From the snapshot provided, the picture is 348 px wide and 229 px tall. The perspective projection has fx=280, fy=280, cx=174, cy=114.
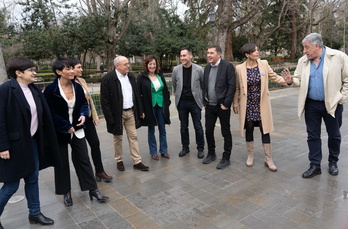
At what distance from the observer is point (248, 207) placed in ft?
9.83

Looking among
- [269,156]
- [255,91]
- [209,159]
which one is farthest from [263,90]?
[209,159]

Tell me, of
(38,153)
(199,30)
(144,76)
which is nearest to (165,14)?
(199,30)

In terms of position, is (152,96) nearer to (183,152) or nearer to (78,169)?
(183,152)

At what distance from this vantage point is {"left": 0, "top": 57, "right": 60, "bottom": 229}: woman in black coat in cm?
244

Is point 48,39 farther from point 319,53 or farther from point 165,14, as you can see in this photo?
point 319,53

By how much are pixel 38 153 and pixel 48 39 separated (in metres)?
18.5

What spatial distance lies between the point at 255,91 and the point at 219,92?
494 millimetres

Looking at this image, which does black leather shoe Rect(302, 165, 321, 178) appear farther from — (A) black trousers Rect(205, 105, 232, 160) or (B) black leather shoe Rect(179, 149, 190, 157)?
(B) black leather shoe Rect(179, 149, 190, 157)

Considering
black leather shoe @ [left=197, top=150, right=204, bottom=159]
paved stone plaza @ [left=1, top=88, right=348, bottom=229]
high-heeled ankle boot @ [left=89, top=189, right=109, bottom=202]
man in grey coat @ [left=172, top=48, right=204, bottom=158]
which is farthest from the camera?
black leather shoe @ [left=197, top=150, right=204, bottom=159]

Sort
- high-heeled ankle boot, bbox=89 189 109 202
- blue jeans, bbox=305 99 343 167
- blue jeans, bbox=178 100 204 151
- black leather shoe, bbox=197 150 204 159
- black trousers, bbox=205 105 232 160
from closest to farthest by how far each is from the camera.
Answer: high-heeled ankle boot, bbox=89 189 109 202
blue jeans, bbox=305 99 343 167
black trousers, bbox=205 105 232 160
blue jeans, bbox=178 100 204 151
black leather shoe, bbox=197 150 204 159

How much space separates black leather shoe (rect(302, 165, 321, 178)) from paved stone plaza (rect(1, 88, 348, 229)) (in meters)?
0.07

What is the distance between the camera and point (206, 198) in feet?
10.6

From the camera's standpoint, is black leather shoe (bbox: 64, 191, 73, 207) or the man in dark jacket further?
the man in dark jacket

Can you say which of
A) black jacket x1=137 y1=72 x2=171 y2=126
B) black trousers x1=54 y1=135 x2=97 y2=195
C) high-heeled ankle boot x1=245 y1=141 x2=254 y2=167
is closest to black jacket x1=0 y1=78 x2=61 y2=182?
black trousers x1=54 y1=135 x2=97 y2=195
